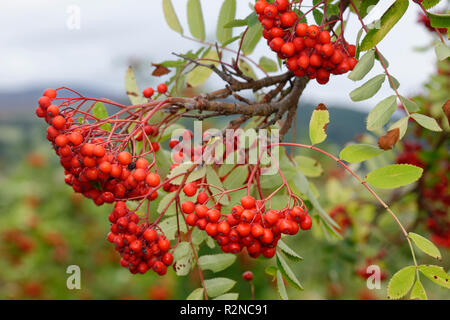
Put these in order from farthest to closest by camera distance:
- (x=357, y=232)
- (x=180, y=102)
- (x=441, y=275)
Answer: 1. (x=357, y=232)
2. (x=180, y=102)
3. (x=441, y=275)

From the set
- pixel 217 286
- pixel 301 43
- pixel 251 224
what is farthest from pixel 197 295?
pixel 301 43

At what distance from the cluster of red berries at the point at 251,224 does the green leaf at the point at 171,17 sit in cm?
64

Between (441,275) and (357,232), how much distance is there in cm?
138

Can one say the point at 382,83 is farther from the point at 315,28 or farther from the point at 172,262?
the point at 172,262

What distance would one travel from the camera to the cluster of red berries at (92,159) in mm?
844

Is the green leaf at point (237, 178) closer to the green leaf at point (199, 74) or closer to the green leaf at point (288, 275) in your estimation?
the green leaf at point (288, 275)

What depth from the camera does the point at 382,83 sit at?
92 centimetres

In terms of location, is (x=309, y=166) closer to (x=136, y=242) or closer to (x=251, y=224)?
(x=251, y=224)

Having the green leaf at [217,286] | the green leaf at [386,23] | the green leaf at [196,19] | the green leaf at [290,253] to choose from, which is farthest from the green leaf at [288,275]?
the green leaf at [196,19]

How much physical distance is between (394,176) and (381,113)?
0.14 metres

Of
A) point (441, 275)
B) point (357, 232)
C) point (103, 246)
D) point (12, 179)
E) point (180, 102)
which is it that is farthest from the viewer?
point (12, 179)

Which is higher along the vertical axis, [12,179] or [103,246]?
[12,179]
